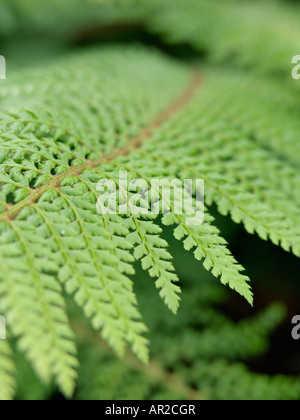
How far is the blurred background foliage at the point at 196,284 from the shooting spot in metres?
1.69

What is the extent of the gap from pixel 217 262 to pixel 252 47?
139cm

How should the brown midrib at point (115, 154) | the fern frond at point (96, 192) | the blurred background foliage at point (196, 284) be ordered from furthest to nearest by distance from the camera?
the blurred background foliage at point (196, 284)
the brown midrib at point (115, 154)
the fern frond at point (96, 192)

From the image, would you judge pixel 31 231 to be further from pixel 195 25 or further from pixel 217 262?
pixel 195 25

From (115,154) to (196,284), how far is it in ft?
3.94

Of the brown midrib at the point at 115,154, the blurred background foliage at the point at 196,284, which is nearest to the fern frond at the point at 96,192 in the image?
the brown midrib at the point at 115,154

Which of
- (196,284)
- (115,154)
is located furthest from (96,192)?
(196,284)

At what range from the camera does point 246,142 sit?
1378mm

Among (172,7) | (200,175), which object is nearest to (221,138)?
(200,175)

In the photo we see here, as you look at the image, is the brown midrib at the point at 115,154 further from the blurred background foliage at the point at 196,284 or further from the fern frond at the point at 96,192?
the blurred background foliage at the point at 196,284

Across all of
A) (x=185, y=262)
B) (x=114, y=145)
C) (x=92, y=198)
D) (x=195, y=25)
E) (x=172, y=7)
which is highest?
(x=172, y=7)

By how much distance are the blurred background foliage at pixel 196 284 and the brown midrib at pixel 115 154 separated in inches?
16.3

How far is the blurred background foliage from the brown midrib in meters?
0.41

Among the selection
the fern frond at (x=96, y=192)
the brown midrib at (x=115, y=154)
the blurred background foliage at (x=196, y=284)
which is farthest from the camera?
the blurred background foliage at (x=196, y=284)

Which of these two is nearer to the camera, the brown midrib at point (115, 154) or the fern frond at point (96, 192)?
the fern frond at point (96, 192)
